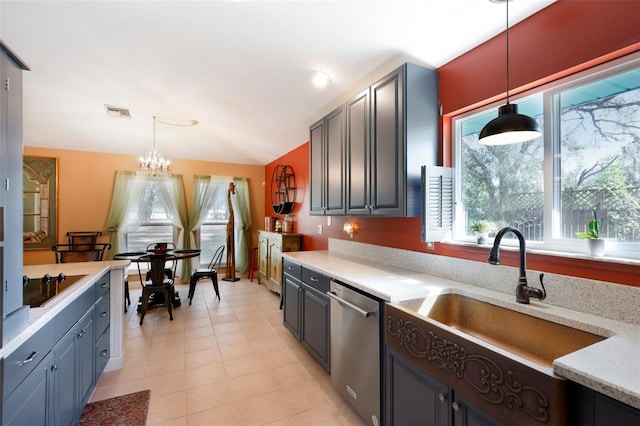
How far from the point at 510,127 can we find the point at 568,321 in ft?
2.96

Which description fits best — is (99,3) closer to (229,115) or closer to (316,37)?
(316,37)

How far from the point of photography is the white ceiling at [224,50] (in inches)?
70.9

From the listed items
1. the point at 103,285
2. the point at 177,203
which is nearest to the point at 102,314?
the point at 103,285

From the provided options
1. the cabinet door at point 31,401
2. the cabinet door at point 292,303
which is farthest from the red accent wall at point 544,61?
the cabinet door at point 31,401

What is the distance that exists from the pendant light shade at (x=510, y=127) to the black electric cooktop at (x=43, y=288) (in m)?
2.43

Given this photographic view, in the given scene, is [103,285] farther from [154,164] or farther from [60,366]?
[154,164]

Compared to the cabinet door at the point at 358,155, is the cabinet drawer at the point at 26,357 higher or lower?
lower

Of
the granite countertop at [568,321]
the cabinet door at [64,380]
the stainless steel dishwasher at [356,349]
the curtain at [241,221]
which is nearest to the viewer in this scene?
the granite countertop at [568,321]

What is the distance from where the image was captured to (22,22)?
2268 millimetres

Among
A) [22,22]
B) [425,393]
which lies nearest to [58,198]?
[22,22]

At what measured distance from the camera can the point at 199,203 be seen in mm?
5617

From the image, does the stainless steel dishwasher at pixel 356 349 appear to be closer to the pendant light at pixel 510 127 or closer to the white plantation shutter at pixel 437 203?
the white plantation shutter at pixel 437 203

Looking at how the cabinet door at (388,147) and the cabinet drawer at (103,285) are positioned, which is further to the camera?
the cabinet drawer at (103,285)

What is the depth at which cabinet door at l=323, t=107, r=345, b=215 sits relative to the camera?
2686 mm
